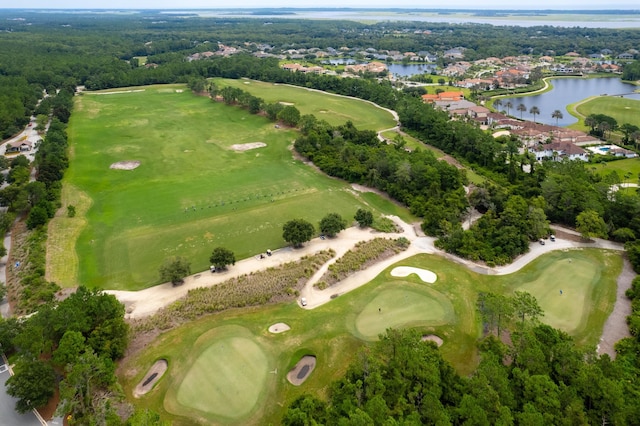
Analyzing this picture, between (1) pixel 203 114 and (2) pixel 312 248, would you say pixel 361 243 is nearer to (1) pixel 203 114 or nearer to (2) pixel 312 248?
(2) pixel 312 248

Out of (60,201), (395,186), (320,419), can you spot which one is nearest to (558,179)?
(395,186)

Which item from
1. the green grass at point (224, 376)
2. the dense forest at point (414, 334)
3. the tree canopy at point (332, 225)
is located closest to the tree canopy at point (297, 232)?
the tree canopy at point (332, 225)

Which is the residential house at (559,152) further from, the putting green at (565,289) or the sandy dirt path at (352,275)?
the putting green at (565,289)

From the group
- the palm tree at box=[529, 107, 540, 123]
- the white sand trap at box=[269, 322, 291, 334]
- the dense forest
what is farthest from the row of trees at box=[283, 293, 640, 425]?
the palm tree at box=[529, 107, 540, 123]

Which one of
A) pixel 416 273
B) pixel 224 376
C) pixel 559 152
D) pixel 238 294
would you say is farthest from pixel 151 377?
pixel 559 152

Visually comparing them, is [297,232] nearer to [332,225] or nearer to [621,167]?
[332,225]
